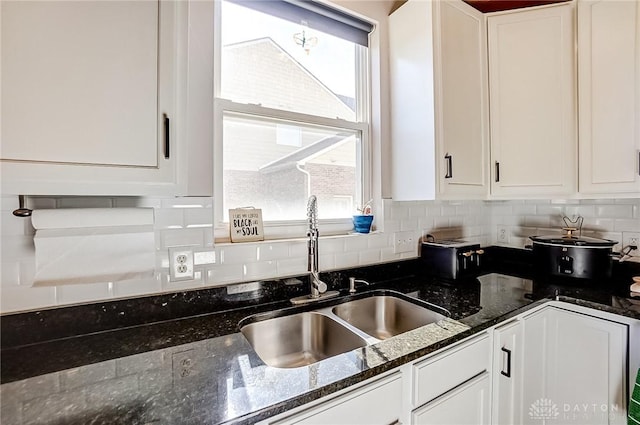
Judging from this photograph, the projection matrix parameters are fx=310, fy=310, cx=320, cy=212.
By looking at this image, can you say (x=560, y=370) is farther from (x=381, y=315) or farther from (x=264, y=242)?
(x=264, y=242)

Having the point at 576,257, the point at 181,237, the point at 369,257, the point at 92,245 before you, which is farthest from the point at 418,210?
the point at 92,245

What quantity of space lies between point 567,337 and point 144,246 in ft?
5.92

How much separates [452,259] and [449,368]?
2.33 feet

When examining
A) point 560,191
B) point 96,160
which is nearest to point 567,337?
point 560,191

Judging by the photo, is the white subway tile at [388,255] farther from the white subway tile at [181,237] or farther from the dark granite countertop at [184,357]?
the white subway tile at [181,237]

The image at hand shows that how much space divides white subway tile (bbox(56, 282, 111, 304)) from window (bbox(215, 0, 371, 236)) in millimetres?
503

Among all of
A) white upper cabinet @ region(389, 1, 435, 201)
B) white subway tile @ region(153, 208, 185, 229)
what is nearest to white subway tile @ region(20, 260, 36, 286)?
white subway tile @ region(153, 208, 185, 229)

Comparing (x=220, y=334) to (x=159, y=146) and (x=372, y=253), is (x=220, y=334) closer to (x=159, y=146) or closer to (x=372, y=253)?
(x=159, y=146)

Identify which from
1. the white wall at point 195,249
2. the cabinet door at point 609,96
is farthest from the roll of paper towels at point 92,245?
the cabinet door at point 609,96

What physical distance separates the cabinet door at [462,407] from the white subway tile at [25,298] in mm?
1227

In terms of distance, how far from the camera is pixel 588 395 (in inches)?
53.2

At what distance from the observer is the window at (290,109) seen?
1437 millimetres

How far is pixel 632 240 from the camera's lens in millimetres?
1692

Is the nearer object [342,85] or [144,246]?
[144,246]
